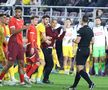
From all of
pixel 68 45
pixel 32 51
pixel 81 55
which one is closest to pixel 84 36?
pixel 81 55

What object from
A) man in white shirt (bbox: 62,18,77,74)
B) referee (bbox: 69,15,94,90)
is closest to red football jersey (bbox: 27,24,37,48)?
referee (bbox: 69,15,94,90)

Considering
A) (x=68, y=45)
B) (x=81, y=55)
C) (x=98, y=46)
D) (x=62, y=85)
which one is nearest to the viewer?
(x=81, y=55)

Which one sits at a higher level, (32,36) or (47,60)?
(32,36)

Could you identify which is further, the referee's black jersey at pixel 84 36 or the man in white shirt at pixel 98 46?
the man in white shirt at pixel 98 46

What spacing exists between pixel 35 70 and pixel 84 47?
8.97 ft

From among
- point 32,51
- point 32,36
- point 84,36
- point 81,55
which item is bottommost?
point 32,51

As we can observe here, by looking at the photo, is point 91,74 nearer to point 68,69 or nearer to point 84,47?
point 68,69

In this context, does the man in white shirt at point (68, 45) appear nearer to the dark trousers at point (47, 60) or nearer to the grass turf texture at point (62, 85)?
the grass turf texture at point (62, 85)

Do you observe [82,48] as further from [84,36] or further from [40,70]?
[40,70]

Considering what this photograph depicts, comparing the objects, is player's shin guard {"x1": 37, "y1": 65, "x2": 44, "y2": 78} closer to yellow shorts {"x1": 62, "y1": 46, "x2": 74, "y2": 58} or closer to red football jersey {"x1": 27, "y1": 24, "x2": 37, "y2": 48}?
red football jersey {"x1": 27, "y1": 24, "x2": 37, "y2": 48}

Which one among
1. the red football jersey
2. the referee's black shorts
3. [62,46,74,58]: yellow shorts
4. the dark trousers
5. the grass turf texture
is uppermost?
the red football jersey

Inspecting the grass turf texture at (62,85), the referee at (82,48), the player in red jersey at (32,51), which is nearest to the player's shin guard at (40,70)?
the player in red jersey at (32,51)

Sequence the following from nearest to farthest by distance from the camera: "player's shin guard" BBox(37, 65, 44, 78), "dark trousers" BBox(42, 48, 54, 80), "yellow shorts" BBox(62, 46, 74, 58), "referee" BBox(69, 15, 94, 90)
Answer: "referee" BBox(69, 15, 94, 90) < "dark trousers" BBox(42, 48, 54, 80) < "player's shin guard" BBox(37, 65, 44, 78) < "yellow shorts" BBox(62, 46, 74, 58)

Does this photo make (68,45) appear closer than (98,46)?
No
